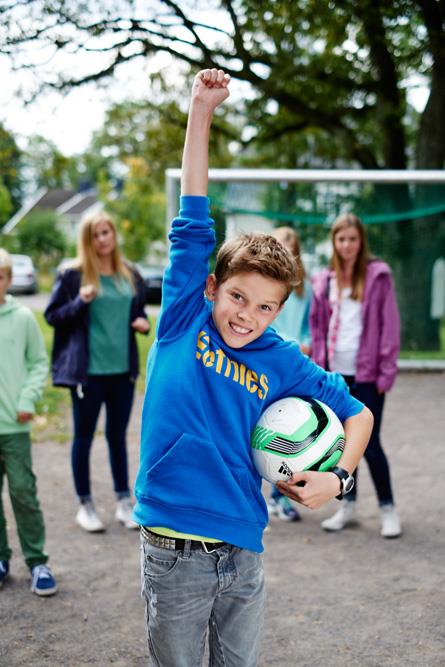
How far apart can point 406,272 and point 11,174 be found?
6.93 m

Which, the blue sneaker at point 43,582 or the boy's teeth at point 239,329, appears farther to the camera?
the blue sneaker at point 43,582

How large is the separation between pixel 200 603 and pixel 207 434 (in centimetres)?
Result: 50

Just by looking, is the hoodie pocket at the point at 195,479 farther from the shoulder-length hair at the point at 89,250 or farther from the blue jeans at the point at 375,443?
the shoulder-length hair at the point at 89,250

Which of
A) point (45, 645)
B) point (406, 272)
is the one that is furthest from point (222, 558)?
point (406, 272)

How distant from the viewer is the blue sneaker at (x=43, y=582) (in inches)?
159

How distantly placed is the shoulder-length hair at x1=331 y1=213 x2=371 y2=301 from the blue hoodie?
9.06ft

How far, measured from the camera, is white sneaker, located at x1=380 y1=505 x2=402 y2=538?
4.96m

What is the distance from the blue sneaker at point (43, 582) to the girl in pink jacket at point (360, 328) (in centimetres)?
198

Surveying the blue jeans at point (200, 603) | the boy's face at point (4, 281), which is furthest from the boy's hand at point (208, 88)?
the boy's face at point (4, 281)

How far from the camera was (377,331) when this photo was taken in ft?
16.2

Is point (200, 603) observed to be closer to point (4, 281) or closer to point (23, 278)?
point (4, 281)

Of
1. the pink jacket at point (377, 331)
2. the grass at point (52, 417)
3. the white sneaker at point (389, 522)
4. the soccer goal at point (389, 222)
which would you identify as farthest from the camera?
the soccer goal at point (389, 222)

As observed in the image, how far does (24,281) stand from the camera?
27.8 metres

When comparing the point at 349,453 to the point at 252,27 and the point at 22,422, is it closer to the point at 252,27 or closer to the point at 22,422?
the point at 22,422
